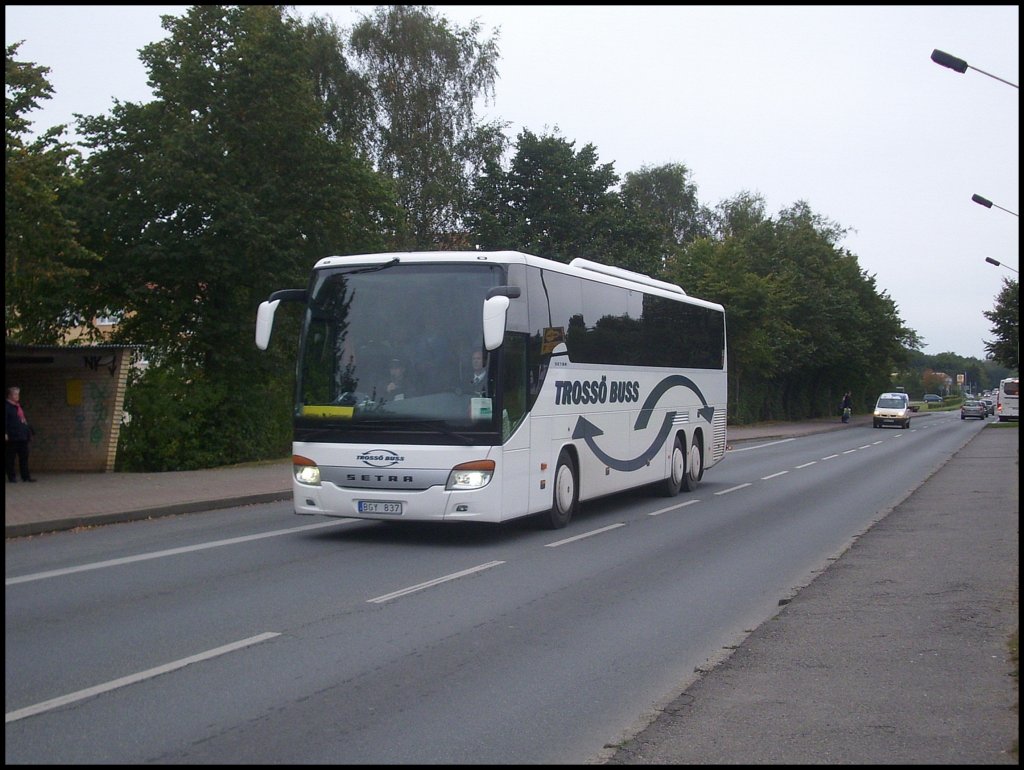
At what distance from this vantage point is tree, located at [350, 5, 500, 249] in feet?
141

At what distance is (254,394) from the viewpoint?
24719mm

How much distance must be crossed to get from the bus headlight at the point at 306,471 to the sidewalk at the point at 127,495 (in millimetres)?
3394

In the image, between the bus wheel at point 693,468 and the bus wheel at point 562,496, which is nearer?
the bus wheel at point 562,496

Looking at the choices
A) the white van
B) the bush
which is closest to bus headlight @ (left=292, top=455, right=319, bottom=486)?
the bush

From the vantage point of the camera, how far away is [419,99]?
43219 mm

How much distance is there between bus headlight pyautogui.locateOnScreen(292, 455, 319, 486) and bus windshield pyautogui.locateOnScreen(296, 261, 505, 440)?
0.40 metres

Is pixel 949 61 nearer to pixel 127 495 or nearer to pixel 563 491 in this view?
pixel 563 491

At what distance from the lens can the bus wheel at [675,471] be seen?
18766mm

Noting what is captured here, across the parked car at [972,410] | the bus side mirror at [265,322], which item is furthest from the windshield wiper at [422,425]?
the parked car at [972,410]

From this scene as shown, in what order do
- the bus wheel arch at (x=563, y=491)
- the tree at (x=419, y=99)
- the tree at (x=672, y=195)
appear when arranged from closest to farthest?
the bus wheel arch at (x=563, y=491) < the tree at (x=419, y=99) < the tree at (x=672, y=195)

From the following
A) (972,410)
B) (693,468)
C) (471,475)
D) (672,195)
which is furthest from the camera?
(972,410)

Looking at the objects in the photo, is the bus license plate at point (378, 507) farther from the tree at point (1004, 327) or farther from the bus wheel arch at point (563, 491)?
the tree at point (1004, 327)

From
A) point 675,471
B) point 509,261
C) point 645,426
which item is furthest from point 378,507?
point 675,471

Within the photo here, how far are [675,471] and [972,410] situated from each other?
225 feet
